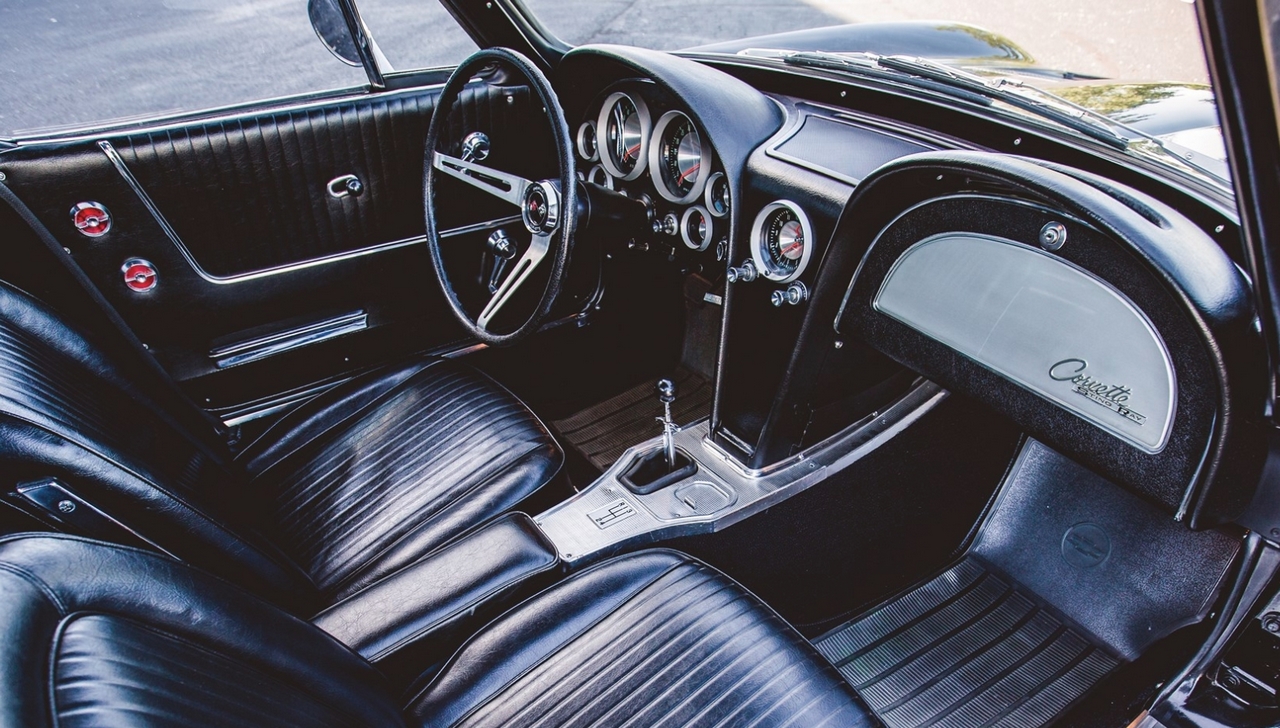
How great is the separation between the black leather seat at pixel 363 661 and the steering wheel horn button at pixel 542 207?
69 centimetres

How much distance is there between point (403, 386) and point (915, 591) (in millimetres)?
1245

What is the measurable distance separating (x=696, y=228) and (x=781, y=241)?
0.32 m

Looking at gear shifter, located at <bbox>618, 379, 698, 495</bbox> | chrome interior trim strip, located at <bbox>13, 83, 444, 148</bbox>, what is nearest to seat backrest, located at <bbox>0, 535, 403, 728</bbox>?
gear shifter, located at <bbox>618, 379, 698, 495</bbox>

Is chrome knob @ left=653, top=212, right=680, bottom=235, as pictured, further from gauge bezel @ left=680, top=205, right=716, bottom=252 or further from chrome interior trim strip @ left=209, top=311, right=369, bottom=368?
chrome interior trim strip @ left=209, top=311, right=369, bottom=368

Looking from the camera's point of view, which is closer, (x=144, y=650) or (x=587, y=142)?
(x=144, y=650)

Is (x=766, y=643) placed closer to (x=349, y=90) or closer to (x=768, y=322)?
(x=768, y=322)

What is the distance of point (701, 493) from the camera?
5.21 ft

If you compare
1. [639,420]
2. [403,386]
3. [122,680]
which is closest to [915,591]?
[639,420]

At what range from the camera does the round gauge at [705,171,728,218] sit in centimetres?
163

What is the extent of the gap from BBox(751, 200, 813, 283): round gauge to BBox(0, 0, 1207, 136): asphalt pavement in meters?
0.63

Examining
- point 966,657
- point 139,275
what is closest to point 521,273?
point 139,275

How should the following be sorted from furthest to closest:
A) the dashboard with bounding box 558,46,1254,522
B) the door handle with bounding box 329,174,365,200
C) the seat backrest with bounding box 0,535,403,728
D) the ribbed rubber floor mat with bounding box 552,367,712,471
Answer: the ribbed rubber floor mat with bounding box 552,367,712,471 < the door handle with bounding box 329,174,365,200 < the dashboard with bounding box 558,46,1254,522 < the seat backrest with bounding box 0,535,403,728

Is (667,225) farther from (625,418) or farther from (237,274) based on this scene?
(237,274)

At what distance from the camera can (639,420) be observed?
2350mm
